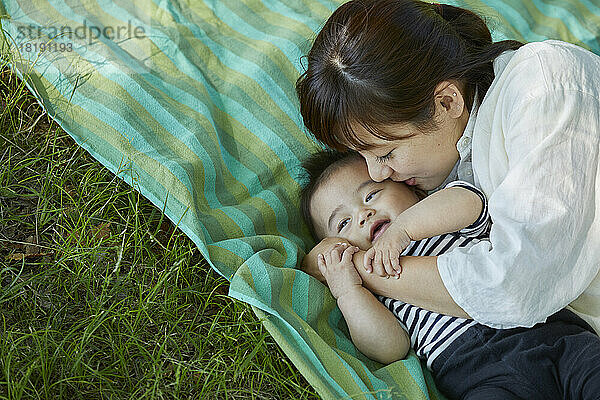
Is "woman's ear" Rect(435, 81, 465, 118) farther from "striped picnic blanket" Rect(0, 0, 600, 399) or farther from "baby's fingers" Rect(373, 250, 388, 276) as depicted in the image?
"striped picnic blanket" Rect(0, 0, 600, 399)

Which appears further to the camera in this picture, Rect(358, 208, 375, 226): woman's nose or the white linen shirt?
Rect(358, 208, 375, 226): woman's nose

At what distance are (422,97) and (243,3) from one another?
1020 millimetres

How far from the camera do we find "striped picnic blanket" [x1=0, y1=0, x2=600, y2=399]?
1.68m

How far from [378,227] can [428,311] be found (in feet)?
0.93

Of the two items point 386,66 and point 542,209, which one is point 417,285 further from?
point 386,66

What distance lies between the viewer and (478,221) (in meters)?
1.74

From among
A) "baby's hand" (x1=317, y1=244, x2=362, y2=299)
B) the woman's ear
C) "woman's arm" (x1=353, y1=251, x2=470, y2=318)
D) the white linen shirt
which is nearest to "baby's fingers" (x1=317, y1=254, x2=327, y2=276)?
"baby's hand" (x1=317, y1=244, x2=362, y2=299)

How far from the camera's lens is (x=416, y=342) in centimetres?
172

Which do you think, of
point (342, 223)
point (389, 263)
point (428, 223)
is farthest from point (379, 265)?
point (342, 223)

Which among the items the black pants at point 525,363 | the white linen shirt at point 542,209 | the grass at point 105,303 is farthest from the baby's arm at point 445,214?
the grass at point 105,303

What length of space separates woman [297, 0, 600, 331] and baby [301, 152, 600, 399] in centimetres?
5

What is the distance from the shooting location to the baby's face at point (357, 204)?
188cm

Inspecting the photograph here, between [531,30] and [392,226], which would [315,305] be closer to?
[392,226]

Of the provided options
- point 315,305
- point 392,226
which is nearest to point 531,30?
point 392,226
